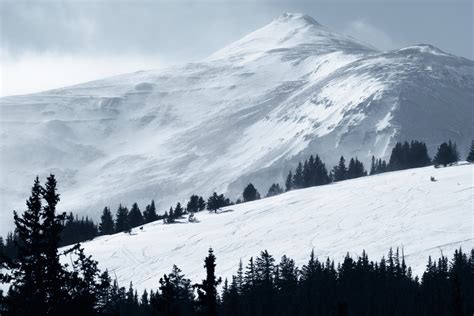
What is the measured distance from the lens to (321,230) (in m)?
144

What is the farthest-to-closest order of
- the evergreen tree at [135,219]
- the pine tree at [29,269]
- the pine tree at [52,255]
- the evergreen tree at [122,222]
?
the evergreen tree at [135,219] → the evergreen tree at [122,222] → the pine tree at [52,255] → the pine tree at [29,269]

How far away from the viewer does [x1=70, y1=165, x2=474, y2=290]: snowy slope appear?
4998 inches

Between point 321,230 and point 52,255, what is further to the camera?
point 321,230

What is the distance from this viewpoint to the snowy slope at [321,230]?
127 metres

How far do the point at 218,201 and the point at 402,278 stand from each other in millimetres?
91988

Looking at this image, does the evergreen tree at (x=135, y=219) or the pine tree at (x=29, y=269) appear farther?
the evergreen tree at (x=135, y=219)

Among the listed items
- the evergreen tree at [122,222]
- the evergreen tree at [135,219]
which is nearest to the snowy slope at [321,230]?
the evergreen tree at [122,222]

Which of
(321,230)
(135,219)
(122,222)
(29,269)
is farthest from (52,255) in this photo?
(135,219)

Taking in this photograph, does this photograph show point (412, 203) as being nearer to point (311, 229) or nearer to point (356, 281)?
point (311, 229)

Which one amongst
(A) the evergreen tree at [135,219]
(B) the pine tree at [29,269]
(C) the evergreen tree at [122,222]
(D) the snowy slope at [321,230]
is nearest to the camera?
(B) the pine tree at [29,269]

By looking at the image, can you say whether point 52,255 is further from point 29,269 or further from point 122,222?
point 122,222

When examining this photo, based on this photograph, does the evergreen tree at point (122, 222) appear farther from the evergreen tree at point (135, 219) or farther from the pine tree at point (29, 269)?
the pine tree at point (29, 269)

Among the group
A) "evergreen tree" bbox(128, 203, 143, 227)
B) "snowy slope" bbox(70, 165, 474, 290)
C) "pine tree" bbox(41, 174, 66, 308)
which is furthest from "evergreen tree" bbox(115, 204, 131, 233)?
"pine tree" bbox(41, 174, 66, 308)

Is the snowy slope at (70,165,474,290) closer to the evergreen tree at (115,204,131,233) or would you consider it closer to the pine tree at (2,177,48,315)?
the evergreen tree at (115,204,131,233)
